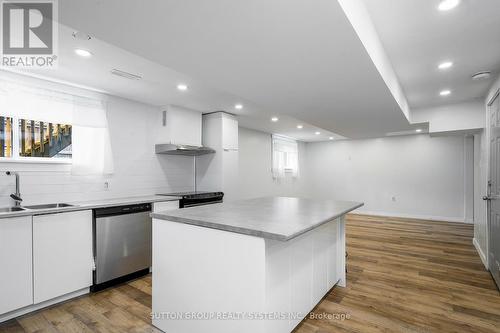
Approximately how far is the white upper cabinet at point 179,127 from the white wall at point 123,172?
165 mm

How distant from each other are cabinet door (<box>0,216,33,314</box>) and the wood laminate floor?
0.18 metres

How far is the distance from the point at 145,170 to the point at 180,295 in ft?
7.88

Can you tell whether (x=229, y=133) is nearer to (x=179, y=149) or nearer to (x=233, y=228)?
(x=179, y=149)

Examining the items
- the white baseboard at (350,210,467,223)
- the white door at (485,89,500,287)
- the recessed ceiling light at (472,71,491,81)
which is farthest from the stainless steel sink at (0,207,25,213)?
the white baseboard at (350,210,467,223)

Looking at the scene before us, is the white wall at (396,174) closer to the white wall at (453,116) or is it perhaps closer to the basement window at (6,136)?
the white wall at (453,116)

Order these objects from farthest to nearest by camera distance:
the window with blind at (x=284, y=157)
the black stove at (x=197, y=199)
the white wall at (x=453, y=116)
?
the window with blind at (x=284, y=157) → the white wall at (x=453, y=116) → the black stove at (x=197, y=199)

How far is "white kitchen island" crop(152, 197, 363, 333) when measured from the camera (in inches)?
62.6

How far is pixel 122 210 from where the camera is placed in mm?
2949

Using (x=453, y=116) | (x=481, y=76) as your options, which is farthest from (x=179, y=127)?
(x=453, y=116)

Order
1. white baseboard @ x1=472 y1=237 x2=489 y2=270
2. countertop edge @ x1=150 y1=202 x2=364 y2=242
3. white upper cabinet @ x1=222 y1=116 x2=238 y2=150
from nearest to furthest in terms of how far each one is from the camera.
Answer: countertop edge @ x1=150 y1=202 x2=364 y2=242, white baseboard @ x1=472 y1=237 x2=489 y2=270, white upper cabinet @ x1=222 y1=116 x2=238 y2=150

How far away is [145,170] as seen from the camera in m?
3.88

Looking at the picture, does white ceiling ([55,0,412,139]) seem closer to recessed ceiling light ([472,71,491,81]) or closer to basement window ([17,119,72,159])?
basement window ([17,119,72,159])

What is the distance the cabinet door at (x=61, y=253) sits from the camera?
7.73 feet

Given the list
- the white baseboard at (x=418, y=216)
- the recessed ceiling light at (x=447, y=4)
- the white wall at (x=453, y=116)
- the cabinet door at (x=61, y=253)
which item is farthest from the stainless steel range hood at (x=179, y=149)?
the white baseboard at (x=418, y=216)
